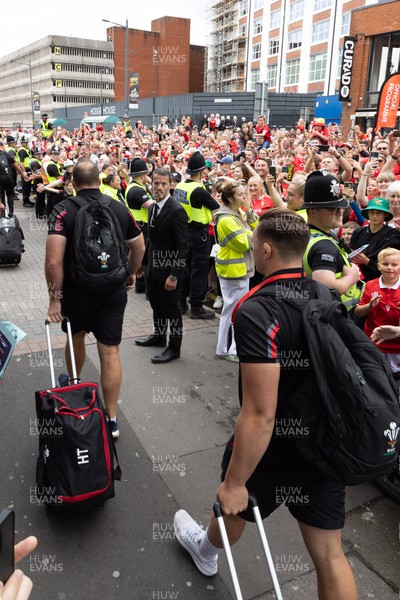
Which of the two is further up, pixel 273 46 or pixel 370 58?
pixel 273 46

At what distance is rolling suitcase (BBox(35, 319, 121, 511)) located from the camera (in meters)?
2.86

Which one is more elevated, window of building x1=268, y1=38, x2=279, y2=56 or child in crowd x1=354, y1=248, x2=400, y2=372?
window of building x1=268, y1=38, x2=279, y2=56

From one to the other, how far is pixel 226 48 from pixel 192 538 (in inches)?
3083

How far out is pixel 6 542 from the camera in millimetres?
1095

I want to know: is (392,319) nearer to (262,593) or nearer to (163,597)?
(262,593)

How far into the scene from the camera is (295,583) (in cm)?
265

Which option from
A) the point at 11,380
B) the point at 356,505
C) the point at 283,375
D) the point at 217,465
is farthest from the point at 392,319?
the point at 11,380

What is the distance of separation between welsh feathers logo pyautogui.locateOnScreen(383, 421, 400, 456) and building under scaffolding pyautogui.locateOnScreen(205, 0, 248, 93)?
70.4 metres

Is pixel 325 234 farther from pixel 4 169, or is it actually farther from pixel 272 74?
pixel 272 74

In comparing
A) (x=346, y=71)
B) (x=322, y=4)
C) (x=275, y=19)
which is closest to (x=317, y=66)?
(x=322, y=4)

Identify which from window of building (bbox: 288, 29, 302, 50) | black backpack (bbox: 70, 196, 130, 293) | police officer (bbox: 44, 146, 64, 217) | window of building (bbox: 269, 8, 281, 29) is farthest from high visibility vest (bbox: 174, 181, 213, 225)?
window of building (bbox: 269, 8, 281, 29)

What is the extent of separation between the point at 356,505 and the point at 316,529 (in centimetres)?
140

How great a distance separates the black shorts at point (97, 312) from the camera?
370cm

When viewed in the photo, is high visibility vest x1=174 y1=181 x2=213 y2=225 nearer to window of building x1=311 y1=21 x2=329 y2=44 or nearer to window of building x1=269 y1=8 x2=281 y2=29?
window of building x1=311 y1=21 x2=329 y2=44
